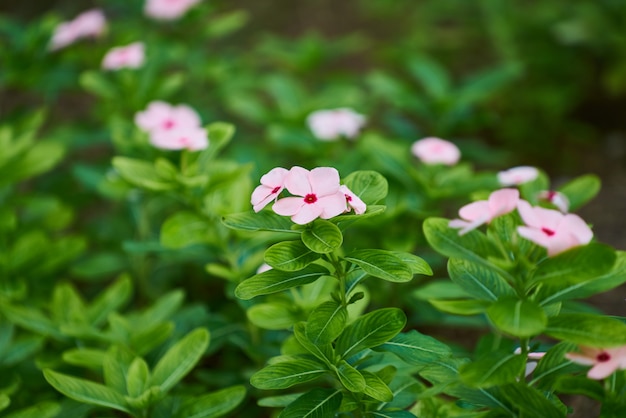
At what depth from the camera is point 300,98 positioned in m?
2.34

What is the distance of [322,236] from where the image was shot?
3.37ft

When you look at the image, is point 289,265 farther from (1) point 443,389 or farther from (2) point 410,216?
(2) point 410,216

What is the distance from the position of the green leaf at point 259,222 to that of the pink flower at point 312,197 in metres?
0.06

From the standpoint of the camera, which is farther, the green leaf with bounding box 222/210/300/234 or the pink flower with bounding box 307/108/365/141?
the pink flower with bounding box 307/108/365/141

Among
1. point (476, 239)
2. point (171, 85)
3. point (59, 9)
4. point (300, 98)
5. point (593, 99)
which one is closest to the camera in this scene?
point (476, 239)

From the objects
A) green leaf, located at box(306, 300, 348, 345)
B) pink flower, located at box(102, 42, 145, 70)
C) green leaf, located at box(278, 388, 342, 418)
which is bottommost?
green leaf, located at box(278, 388, 342, 418)

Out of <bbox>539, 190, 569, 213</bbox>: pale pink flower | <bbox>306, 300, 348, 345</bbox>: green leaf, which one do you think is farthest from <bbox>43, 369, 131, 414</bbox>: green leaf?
<bbox>539, 190, 569, 213</bbox>: pale pink flower

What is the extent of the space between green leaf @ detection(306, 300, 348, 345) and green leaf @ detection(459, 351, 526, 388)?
203 millimetres

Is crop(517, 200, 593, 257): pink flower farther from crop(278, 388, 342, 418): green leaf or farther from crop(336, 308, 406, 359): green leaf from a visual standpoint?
crop(278, 388, 342, 418): green leaf

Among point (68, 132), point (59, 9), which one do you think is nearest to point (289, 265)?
point (68, 132)

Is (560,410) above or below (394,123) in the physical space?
above

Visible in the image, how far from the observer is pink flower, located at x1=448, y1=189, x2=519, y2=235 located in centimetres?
96

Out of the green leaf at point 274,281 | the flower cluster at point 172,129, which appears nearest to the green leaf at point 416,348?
the green leaf at point 274,281

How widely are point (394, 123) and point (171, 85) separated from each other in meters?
0.77
